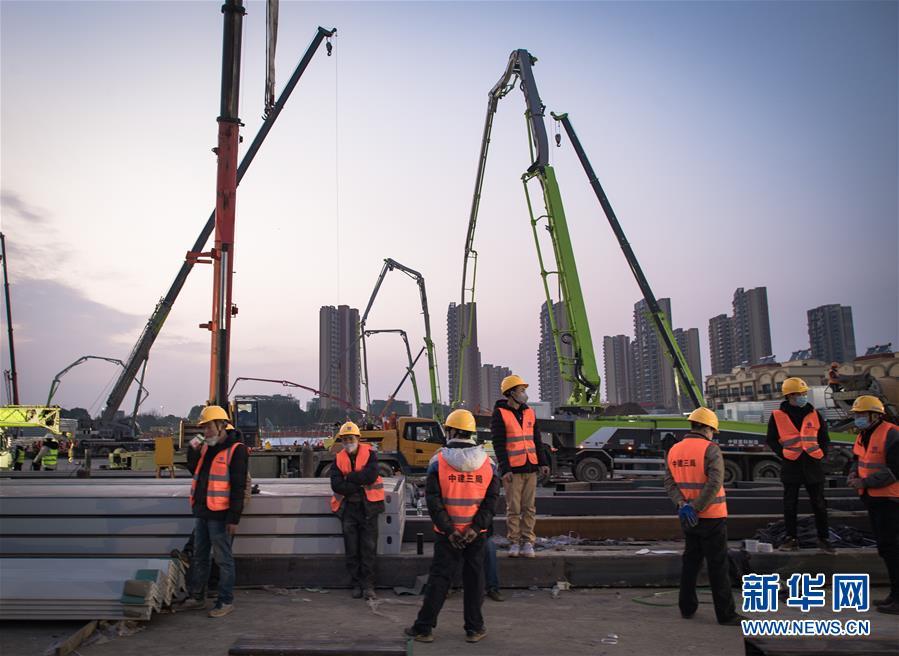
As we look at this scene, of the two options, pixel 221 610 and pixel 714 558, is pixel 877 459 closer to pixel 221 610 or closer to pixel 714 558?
pixel 714 558

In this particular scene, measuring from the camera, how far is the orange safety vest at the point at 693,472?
17.6 feet

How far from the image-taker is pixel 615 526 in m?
8.30

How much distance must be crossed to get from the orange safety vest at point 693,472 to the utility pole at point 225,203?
8.44m

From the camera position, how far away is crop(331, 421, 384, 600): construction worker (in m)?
6.52

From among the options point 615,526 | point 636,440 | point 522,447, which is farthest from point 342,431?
point 636,440

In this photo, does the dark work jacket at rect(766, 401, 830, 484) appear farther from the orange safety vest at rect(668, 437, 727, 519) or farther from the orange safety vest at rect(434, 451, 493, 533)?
the orange safety vest at rect(434, 451, 493, 533)

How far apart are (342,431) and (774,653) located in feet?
14.2

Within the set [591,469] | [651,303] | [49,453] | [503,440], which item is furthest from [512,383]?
[49,453]

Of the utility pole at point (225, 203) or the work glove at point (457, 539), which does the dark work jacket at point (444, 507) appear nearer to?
the work glove at point (457, 539)

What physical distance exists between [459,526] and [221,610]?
98.6 inches

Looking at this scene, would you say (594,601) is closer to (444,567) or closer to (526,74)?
(444,567)

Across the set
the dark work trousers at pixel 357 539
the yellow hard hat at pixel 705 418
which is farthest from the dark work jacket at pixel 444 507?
the yellow hard hat at pixel 705 418

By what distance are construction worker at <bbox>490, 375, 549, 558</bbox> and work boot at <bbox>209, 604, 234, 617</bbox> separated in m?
2.77

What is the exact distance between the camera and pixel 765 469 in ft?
59.5
